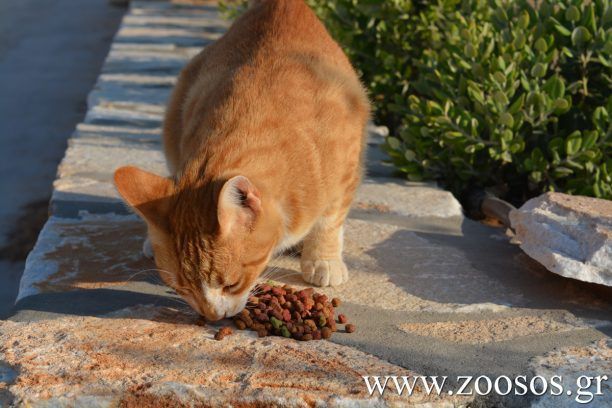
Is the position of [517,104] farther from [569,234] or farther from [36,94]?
[36,94]

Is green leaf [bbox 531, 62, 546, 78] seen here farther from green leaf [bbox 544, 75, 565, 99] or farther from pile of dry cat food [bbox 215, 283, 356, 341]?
pile of dry cat food [bbox 215, 283, 356, 341]

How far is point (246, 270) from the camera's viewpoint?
2898mm

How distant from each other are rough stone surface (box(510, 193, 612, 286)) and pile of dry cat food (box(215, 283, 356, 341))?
85cm

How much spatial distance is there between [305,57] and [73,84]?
4040 mm

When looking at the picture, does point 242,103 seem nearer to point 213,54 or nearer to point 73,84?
point 213,54

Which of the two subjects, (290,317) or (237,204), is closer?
(237,204)

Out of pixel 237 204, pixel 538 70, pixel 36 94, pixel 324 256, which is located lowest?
pixel 36 94

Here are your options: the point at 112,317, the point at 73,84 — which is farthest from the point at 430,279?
the point at 73,84

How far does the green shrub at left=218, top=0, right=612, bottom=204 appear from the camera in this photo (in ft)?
13.4

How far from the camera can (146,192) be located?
2785 millimetres

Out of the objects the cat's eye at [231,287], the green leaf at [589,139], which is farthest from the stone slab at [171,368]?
the green leaf at [589,139]

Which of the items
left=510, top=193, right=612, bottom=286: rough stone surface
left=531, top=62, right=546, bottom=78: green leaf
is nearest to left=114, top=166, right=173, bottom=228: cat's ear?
left=510, top=193, right=612, bottom=286: rough stone surface

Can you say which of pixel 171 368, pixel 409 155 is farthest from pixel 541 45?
pixel 171 368

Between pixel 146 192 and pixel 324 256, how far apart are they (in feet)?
3.02
